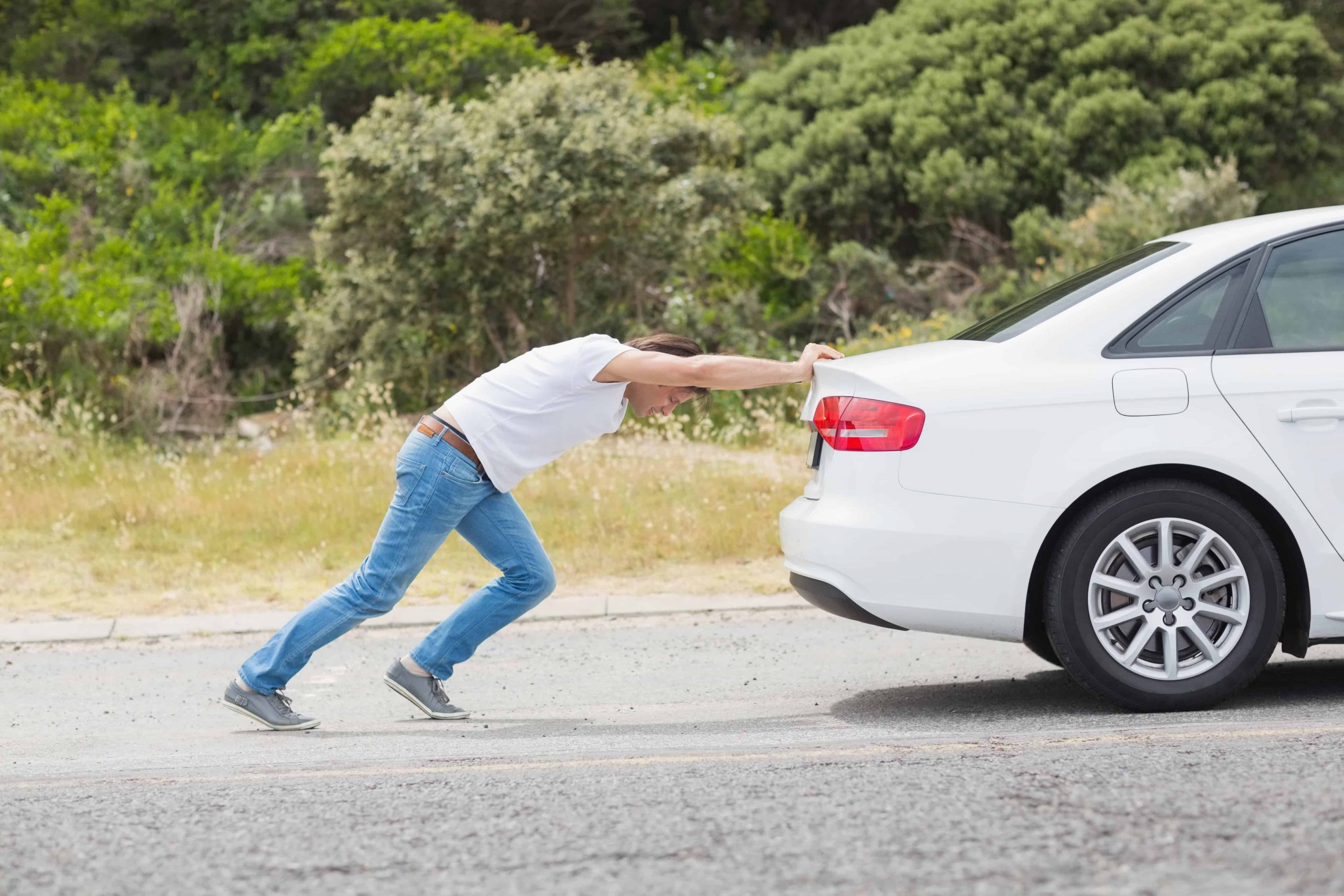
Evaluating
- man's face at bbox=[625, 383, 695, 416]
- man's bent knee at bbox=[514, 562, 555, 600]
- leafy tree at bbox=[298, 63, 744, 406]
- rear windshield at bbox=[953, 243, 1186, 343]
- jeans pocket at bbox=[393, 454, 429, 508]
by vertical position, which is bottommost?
man's bent knee at bbox=[514, 562, 555, 600]

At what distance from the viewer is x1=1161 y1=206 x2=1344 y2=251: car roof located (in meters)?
5.20

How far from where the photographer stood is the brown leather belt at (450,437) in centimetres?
544

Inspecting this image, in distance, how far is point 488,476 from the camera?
5.51m

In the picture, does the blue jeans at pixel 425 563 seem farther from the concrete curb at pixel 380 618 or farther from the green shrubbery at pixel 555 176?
the green shrubbery at pixel 555 176

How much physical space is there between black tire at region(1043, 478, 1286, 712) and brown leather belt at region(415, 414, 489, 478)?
2.05 m

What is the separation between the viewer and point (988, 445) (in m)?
4.95

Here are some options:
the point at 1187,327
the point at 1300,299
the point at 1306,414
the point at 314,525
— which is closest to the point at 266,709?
the point at 1187,327

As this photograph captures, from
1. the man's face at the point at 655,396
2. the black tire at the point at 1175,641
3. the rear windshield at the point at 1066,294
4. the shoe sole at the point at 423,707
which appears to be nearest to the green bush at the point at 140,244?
the shoe sole at the point at 423,707

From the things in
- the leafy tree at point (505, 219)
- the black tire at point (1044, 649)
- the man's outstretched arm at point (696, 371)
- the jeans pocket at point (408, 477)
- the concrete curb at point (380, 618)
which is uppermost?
the leafy tree at point (505, 219)

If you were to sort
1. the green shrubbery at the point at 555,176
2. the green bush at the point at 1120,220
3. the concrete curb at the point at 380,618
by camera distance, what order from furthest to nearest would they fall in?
the green bush at the point at 1120,220, the green shrubbery at the point at 555,176, the concrete curb at the point at 380,618

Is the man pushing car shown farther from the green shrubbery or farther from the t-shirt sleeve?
the green shrubbery

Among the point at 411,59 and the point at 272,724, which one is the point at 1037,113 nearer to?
the point at 411,59

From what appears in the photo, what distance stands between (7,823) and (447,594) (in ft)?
15.6

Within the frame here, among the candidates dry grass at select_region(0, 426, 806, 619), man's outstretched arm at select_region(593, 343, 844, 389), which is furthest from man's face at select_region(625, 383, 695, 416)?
dry grass at select_region(0, 426, 806, 619)
